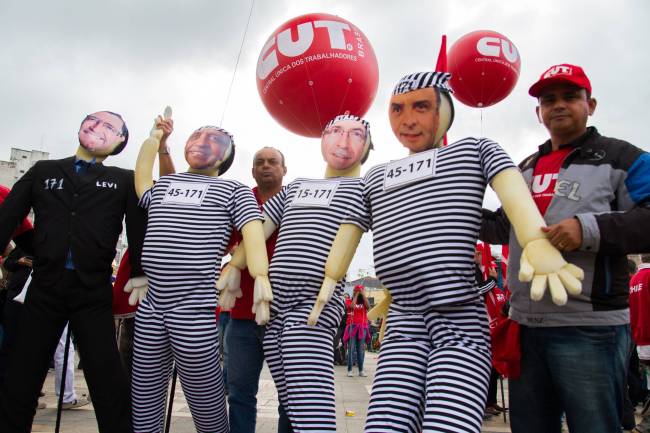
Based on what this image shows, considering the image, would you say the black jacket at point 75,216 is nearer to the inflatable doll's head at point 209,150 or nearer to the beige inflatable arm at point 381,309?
the inflatable doll's head at point 209,150

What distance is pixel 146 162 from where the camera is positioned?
3125 millimetres

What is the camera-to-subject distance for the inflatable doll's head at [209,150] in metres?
3.05

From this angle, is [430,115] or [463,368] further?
[430,115]

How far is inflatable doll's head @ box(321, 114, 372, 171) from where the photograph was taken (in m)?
2.83

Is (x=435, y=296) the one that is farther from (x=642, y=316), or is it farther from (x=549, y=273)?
(x=642, y=316)

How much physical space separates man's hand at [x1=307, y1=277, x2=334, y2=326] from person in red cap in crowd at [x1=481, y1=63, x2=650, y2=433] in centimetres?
81

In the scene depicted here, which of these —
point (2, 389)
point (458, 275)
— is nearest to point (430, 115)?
point (458, 275)

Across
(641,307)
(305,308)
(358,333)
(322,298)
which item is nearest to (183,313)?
(305,308)

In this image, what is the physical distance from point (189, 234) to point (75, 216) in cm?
74

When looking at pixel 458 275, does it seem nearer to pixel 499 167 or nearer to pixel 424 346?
pixel 424 346

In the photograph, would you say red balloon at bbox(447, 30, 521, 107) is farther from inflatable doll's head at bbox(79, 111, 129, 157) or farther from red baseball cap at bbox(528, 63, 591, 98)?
inflatable doll's head at bbox(79, 111, 129, 157)

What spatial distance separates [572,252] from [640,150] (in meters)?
0.50

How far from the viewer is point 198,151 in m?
3.05

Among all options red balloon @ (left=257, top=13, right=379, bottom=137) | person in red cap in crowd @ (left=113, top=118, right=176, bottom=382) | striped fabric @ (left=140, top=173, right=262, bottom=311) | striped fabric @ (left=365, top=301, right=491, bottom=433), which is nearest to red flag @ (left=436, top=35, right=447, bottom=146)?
red balloon @ (left=257, top=13, right=379, bottom=137)
